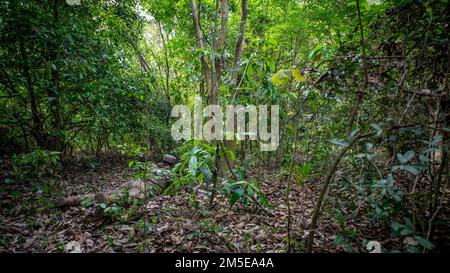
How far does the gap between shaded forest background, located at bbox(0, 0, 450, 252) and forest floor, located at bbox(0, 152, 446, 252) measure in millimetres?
17

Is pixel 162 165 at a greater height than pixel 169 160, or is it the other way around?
pixel 169 160

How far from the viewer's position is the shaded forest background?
171 cm

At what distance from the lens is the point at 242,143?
5.73 metres

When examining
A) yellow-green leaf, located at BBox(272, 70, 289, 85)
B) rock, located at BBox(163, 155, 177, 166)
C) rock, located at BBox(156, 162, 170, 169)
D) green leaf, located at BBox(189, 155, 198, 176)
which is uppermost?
yellow-green leaf, located at BBox(272, 70, 289, 85)

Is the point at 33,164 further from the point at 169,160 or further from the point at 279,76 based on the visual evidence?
the point at 279,76

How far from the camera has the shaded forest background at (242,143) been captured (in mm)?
1710

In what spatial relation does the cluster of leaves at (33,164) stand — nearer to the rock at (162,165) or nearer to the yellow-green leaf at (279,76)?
the rock at (162,165)

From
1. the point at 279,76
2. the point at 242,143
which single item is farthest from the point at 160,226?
the point at 242,143

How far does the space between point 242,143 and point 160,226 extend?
3.40 m

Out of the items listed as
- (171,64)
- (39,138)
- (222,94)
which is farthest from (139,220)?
(171,64)

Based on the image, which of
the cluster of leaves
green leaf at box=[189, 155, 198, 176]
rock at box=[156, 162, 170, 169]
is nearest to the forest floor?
the cluster of leaves

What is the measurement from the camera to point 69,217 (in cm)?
289

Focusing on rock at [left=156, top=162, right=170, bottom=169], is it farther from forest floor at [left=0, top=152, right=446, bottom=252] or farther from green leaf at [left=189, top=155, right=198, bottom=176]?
green leaf at [left=189, top=155, right=198, bottom=176]

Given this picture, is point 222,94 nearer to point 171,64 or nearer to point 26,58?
point 26,58
